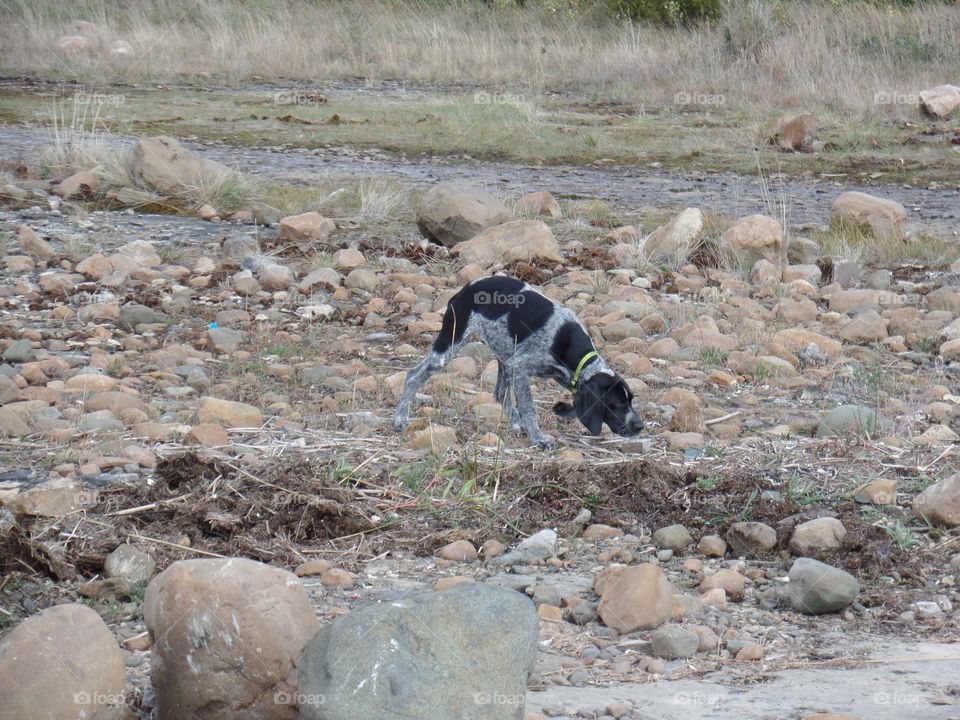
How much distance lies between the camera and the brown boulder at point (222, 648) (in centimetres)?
332

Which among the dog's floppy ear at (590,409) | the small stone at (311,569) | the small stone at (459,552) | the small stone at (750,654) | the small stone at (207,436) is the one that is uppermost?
A: the small stone at (207,436)

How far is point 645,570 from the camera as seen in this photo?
13.1 feet

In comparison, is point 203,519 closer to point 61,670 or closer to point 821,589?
point 61,670

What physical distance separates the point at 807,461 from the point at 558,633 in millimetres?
1947

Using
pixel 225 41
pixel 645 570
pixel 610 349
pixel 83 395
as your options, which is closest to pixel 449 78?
pixel 225 41

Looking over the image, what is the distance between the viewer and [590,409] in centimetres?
565

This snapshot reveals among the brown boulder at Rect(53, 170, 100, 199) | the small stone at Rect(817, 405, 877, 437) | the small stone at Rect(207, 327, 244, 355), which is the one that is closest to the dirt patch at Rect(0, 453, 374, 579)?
the small stone at Rect(817, 405, 877, 437)

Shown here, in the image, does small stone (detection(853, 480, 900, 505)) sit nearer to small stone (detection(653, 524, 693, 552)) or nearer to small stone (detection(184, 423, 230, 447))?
small stone (detection(653, 524, 693, 552))

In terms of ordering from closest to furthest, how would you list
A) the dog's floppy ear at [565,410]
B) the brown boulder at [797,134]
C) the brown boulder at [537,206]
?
the dog's floppy ear at [565,410], the brown boulder at [537,206], the brown boulder at [797,134]

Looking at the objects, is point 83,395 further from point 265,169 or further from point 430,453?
point 265,169

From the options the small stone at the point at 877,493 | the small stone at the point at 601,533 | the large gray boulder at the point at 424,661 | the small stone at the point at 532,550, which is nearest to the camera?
the large gray boulder at the point at 424,661

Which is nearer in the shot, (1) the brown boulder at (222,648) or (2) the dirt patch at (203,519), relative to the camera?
(1) the brown boulder at (222,648)

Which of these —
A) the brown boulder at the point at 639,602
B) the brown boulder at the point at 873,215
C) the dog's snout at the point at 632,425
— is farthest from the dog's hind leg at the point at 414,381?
the brown boulder at the point at 873,215

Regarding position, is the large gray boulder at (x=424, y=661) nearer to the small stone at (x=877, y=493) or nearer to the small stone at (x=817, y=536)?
the small stone at (x=817, y=536)
